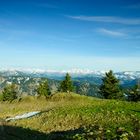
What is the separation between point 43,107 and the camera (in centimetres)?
4738

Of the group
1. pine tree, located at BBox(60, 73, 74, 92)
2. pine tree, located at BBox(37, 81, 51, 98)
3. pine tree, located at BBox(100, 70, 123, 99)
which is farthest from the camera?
pine tree, located at BBox(37, 81, 51, 98)

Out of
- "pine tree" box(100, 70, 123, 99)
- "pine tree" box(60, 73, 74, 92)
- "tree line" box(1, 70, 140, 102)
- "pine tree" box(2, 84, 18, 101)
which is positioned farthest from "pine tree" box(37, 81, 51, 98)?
"pine tree" box(100, 70, 123, 99)

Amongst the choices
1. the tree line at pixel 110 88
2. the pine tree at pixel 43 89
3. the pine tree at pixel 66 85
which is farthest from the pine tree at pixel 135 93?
the pine tree at pixel 43 89

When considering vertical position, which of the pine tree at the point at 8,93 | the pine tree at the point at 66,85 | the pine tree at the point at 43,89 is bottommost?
the pine tree at the point at 8,93

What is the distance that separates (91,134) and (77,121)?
1238cm

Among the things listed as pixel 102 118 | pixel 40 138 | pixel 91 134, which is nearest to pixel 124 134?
pixel 91 134

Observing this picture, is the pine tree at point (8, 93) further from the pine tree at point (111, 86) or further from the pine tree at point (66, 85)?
the pine tree at point (111, 86)

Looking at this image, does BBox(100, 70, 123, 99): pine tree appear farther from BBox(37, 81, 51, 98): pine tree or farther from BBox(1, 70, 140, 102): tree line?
BBox(37, 81, 51, 98): pine tree

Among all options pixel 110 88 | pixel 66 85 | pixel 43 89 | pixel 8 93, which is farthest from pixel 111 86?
pixel 8 93

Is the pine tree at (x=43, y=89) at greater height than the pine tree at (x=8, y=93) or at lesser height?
greater

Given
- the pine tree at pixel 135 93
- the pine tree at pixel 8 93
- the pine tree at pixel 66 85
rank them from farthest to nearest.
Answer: the pine tree at pixel 8 93 → the pine tree at pixel 66 85 → the pine tree at pixel 135 93

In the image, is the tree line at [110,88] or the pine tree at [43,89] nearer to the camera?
the tree line at [110,88]

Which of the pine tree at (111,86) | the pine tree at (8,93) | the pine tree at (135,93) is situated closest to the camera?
the pine tree at (111,86)

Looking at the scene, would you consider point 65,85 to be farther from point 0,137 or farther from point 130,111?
point 0,137
